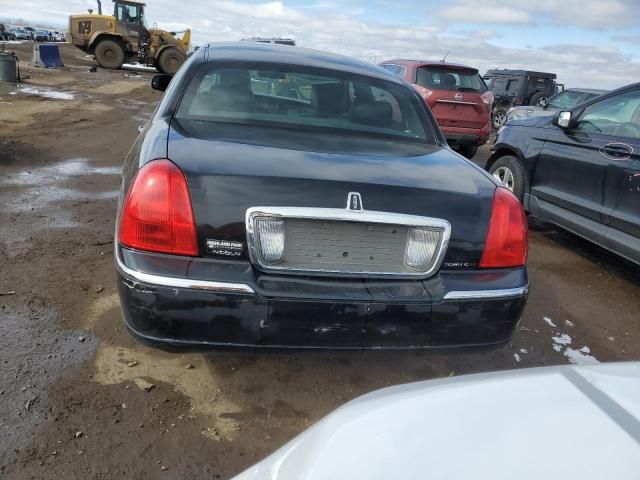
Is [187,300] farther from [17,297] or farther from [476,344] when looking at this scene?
[17,297]

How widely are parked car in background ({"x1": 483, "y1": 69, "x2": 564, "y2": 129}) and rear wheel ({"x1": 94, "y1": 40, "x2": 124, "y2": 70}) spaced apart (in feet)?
56.5

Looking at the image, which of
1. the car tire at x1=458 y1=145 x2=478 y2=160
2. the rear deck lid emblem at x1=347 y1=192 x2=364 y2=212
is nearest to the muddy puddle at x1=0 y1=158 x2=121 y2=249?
the rear deck lid emblem at x1=347 y1=192 x2=364 y2=212

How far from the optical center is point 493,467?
102 cm

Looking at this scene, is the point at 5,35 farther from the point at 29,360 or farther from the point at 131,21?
the point at 29,360

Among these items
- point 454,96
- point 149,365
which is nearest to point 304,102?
point 149,365

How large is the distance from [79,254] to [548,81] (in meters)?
21.3

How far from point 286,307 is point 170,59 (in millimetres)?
26143

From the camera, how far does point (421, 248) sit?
2266 millimetres

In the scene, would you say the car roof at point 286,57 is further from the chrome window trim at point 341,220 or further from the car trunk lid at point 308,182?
the chrome window trim at point 341,220

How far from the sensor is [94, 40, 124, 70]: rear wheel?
25203 mm

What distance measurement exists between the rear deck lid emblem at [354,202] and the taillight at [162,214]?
0.62 meters

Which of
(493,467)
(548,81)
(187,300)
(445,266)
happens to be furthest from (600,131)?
(548,81)

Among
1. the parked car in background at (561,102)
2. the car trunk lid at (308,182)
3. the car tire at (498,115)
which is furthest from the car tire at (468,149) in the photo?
the car tire at (498,115)

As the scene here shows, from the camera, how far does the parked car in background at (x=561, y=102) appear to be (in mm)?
14031
